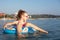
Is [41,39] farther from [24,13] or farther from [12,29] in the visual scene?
[12,29]

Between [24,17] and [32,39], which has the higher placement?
[24,17]

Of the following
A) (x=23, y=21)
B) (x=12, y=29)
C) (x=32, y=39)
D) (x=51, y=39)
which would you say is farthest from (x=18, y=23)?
(x=12, y=29)

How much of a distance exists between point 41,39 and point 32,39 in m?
0.64

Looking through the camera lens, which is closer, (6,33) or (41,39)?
(41,39)

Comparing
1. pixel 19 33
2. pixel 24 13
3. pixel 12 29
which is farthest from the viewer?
pixel 12 29

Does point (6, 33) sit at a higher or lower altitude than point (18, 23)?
lower

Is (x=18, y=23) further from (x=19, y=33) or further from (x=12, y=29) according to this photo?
(x=12, y=29)

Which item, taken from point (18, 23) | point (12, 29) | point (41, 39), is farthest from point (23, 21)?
point (12, 29)

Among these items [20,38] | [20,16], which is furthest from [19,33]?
[20,16]

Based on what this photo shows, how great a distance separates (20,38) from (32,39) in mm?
943

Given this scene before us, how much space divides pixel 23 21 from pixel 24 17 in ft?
2.25

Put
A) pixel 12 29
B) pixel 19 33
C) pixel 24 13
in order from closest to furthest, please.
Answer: pixel 24 13 → pixel 19 33 → pixel 12 29

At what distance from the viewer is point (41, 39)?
48.8 ft

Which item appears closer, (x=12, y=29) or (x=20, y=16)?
(x=20, y=16)
